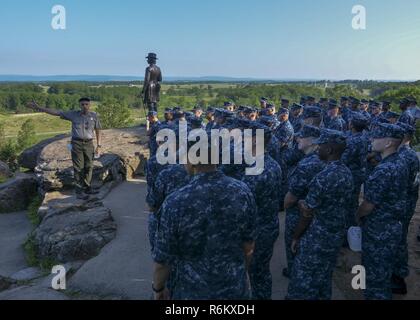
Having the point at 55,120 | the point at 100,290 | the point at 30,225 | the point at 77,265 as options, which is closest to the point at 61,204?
the point at 30,225

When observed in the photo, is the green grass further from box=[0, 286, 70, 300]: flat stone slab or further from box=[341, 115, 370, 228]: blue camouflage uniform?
box=[341, 115, 370, 228]: blue camouflage uniform

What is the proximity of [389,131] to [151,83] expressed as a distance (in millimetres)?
8839

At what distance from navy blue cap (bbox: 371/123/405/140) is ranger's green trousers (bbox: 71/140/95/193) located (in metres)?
5.45

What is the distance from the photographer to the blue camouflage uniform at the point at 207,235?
2891 mm

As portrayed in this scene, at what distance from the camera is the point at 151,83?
1240cm

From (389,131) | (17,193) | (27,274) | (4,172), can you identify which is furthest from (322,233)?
(4,172)

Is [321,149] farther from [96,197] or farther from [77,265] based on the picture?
[96,197]

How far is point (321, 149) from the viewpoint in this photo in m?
4.23

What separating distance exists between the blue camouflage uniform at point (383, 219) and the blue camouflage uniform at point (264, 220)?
103 centimetres

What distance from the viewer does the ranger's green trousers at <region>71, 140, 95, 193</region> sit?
7980 millimetres

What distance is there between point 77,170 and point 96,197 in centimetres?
75

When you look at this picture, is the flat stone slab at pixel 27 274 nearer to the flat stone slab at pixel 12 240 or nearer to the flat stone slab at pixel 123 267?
the flat stone slab at pixel 12 240

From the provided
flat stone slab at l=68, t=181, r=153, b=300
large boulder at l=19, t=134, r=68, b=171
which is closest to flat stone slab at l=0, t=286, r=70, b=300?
flat stone slab at l=68, t=181, r=153, b=300

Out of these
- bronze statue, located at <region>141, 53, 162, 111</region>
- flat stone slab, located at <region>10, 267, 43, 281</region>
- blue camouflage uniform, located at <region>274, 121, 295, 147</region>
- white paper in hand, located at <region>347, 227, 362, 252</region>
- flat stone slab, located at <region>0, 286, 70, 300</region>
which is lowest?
flat stone slab, located at <region>10, 267, 43, 281</region>
